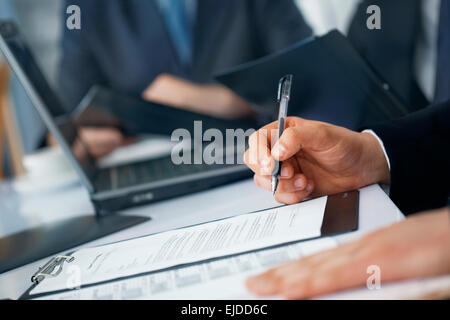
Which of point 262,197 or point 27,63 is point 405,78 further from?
point 27,63

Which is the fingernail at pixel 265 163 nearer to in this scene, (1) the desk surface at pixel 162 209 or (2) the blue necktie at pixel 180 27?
(1) the desk surface at pixel 162 209

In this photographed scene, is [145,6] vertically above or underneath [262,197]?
above

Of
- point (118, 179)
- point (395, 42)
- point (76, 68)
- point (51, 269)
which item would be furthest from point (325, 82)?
point (76, 68)

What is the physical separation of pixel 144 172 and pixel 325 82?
0.33m

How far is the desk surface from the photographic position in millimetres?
359

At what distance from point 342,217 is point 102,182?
1.39 ft

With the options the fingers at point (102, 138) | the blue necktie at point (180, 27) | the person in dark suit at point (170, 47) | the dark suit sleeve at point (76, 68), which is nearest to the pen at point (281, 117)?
the person in dark suit at point (170, 47)

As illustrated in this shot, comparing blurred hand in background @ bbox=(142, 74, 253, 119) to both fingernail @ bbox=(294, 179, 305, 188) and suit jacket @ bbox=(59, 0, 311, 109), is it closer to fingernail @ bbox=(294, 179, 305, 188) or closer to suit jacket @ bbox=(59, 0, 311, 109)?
suit jacket @ bbox=(59, 0, 311, 109)

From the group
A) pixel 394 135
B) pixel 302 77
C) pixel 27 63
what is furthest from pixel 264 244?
pixel 27 63

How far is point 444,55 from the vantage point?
→ 24.3 inches

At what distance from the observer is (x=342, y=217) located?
341 mm

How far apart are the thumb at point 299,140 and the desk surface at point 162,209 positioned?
0.07 metres

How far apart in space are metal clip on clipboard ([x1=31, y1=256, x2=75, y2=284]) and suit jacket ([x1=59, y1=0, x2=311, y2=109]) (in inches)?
30.6

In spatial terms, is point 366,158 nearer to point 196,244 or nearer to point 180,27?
point 196,244
